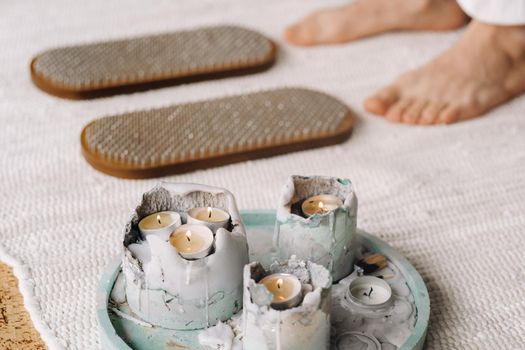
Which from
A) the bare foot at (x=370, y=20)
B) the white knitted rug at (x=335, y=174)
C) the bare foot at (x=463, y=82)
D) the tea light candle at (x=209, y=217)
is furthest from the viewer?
the bare foot at (x=370, y=20)

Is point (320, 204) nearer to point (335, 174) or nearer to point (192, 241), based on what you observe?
point (192, 241)

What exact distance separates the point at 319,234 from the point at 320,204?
0.05m

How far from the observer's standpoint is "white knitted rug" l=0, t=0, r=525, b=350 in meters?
0.86

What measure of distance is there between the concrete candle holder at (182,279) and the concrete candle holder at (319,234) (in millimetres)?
56

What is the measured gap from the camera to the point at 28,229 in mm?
982

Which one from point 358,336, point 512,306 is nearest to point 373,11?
point 512,306

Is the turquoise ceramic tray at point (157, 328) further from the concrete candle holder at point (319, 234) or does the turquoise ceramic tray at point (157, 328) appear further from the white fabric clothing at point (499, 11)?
the white fabric clothing at point (499, 11)

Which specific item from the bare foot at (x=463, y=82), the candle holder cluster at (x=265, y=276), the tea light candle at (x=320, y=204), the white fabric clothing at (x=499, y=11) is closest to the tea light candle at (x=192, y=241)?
the candle holder cluster at (x=265, y=276)

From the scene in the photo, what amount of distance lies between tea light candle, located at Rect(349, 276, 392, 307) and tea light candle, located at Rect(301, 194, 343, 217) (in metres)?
0.08

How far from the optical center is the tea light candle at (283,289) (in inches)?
26.4

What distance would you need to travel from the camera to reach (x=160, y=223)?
78 centimetres

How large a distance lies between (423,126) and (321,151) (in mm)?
179

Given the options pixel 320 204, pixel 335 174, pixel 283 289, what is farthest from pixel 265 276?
pixel 335 174

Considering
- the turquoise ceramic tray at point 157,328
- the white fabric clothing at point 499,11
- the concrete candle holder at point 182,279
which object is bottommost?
the turquoise ceramic tray at point 157,328
